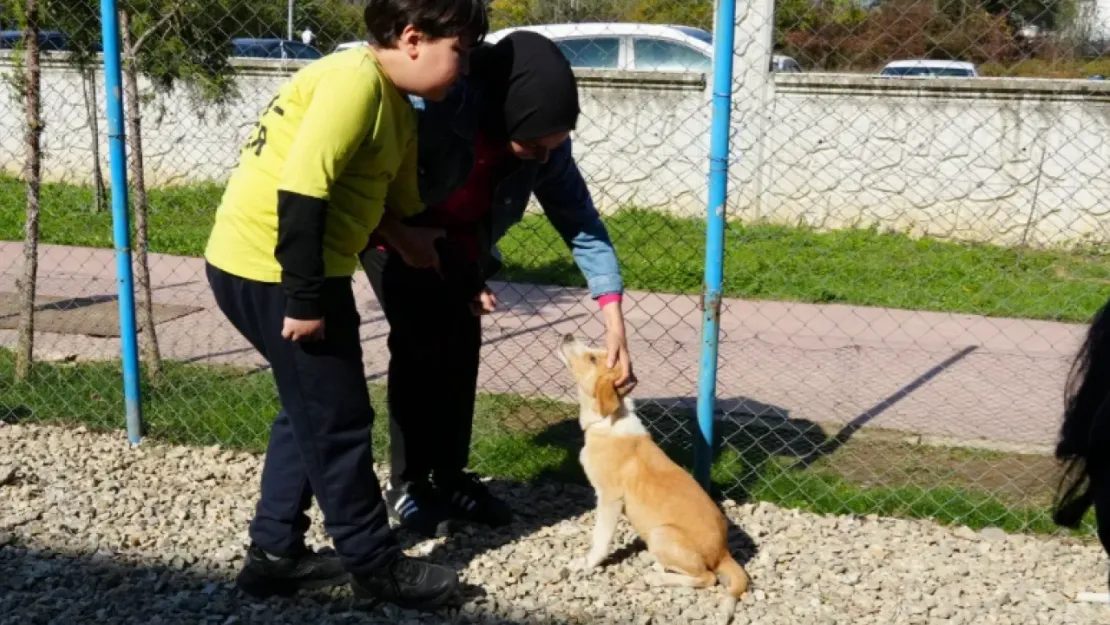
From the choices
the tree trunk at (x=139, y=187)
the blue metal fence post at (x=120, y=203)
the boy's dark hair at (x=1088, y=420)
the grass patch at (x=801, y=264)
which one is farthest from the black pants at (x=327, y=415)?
the grass patch at (x=801, y=264)

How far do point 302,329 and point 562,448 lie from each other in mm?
2130

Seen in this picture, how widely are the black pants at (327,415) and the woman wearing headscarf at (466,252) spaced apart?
1.62 ft

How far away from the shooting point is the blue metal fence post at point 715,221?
12.5ft

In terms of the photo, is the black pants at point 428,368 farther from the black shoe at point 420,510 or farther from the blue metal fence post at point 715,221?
the blue metal fence post at point 715,221

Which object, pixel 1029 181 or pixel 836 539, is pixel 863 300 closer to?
pixel 1029 181

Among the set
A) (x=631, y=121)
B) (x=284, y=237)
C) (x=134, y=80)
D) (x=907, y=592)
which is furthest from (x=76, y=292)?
(x=907, y=592)

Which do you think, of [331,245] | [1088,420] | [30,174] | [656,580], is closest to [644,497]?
[656,580]

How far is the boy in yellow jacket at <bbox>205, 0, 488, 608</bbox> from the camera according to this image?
2.82 metres

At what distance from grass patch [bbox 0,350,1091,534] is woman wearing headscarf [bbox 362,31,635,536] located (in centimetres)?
70

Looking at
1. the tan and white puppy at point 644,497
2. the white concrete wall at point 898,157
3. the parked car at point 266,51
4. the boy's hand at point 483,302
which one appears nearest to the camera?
the tan and white puppy at point 644,497

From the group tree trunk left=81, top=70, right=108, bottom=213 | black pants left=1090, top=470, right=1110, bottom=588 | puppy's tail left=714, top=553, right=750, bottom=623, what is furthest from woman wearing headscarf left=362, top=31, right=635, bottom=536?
tree trunk left=81, top=70, right=108, bottom=213

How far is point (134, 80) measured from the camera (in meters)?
5.33

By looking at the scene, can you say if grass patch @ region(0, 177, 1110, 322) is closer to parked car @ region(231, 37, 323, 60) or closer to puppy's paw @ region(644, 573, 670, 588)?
parked car @ region(231, 37, 323, 60)

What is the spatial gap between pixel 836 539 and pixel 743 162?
128 inches
